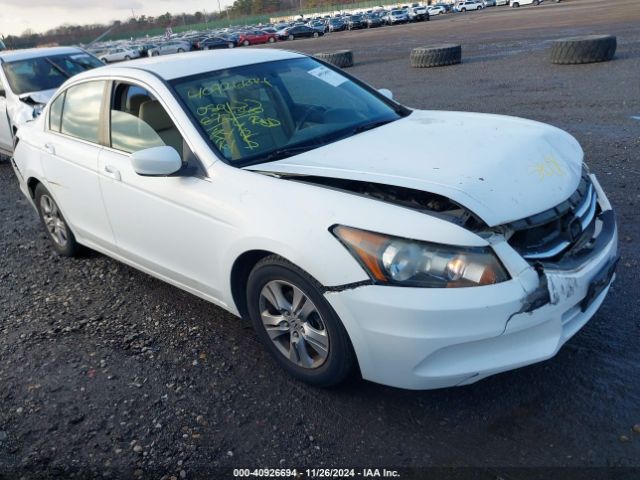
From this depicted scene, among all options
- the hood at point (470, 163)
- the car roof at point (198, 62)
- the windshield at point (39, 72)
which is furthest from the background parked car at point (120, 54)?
the hood at point (470, 163)

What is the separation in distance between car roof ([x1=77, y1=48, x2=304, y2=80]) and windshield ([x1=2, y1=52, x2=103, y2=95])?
540 cm

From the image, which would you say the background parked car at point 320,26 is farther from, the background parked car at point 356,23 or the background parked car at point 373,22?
the background parked car at point 373,22

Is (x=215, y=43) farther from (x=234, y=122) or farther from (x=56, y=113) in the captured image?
(x=234, y=122)

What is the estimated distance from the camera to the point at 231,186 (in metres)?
3.32

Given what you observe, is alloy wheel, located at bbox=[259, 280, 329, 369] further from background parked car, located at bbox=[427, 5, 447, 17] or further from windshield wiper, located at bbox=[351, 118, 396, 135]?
background parked car, located at bbox=[427, 5, 447, 17]

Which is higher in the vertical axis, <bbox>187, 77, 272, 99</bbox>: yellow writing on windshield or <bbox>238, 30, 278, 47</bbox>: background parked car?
<bbox>187, 77, 272, 99</bbox>: yellow writing on windshield

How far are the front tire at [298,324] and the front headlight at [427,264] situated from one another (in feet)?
1.11

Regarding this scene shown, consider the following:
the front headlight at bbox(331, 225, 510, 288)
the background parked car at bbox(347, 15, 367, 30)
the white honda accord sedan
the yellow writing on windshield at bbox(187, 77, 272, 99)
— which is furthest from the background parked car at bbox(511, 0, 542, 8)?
the front headlight at bbox(331, 225, 510, 288)

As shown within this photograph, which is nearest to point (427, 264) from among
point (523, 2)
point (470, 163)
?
point (470, 163)

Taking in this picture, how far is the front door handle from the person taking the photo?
4051 millimetres

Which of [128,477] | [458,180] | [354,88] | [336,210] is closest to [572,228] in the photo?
[458,180]

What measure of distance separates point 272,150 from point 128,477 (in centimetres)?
191

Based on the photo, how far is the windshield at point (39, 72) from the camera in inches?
366

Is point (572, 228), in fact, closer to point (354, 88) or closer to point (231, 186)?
point (231, 186)
